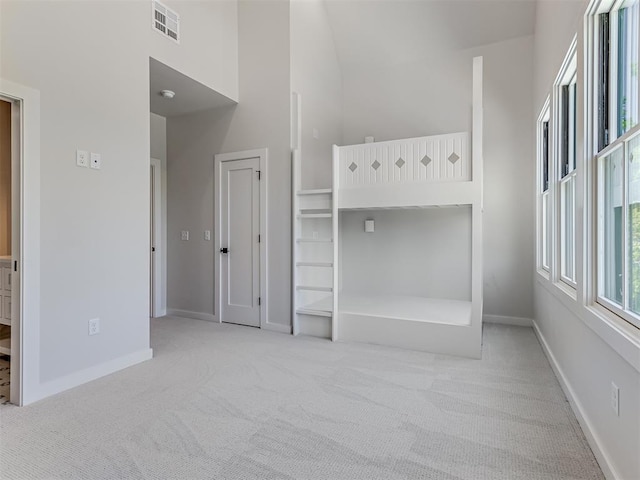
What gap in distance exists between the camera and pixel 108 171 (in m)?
2.98

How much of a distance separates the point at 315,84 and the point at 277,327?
3.21 meters

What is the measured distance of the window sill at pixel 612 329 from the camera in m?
1.44

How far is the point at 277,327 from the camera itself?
4.27m

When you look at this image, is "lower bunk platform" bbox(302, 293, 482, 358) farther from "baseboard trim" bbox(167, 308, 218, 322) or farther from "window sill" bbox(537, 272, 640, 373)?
"baseboard trim" bbox(167, 308, 218, 322)

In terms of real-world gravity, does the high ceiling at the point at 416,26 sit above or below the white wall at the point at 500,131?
above

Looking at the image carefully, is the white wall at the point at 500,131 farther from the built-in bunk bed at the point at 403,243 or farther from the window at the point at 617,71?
the window at the point at 617,71

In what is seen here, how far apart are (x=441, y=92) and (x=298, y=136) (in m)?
2.20

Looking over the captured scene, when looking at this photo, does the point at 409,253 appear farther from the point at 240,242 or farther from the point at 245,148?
the point at 245,148

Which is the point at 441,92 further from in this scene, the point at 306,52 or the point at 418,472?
the point at 418,472

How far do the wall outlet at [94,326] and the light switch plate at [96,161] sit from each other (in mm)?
1229

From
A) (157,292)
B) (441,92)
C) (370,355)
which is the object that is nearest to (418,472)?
(370,355)

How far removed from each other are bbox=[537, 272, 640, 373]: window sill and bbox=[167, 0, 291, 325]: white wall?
2.87 m

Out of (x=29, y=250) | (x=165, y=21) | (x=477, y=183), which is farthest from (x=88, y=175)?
(x=477, y=183)

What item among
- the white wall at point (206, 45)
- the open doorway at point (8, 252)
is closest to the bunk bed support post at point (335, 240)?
the white wall at point (206, 45)
